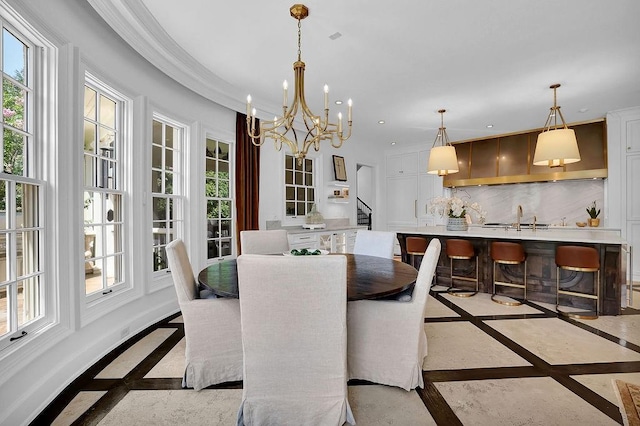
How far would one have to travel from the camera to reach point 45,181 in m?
2.05

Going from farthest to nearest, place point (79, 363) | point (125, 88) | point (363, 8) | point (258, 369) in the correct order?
point (125, 88) < point (363, 8) < point (79, 363) < point (258, 369)

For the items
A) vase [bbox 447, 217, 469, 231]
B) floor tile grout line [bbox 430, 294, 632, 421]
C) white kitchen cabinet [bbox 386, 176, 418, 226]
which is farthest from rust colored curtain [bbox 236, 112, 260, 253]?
white kitchen cabinet [bbox 386, 176, 418, 226]

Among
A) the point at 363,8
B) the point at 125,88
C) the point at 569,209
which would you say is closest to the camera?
the point at 363,8

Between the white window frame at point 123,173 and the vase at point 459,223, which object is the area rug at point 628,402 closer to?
the vase at point 459,223

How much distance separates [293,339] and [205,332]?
786mm

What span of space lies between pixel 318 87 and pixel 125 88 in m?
2.18

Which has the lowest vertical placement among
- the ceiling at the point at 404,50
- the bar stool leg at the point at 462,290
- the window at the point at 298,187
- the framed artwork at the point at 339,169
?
the bar stool leg at the point at 462,290

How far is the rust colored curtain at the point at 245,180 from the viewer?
4508 millimetres

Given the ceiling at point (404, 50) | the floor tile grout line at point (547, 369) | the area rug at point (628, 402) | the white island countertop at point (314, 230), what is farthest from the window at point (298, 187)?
the area rug at point (628, 402)

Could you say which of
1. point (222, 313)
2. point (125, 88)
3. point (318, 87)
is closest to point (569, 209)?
point (318, 87)

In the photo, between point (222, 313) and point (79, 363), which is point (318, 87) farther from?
point (79, 363)

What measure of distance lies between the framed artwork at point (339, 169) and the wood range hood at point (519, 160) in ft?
7.61

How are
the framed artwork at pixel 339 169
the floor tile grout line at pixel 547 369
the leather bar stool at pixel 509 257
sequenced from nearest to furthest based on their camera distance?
the floor tile grout line at pixel 547 369 → the leather bar stool at pixel 509 257 → the framed artwork at pixel 339 169

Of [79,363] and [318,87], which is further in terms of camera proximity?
[318,87]
